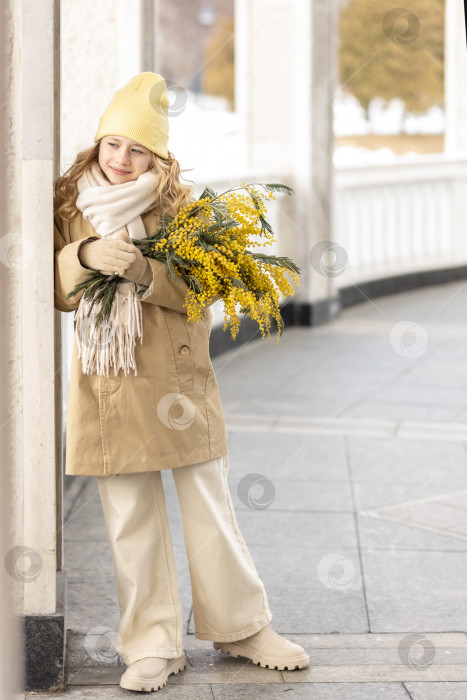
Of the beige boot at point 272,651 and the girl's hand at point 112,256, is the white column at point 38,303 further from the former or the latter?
the beige boot at point 272,651

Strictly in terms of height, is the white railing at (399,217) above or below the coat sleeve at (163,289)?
above

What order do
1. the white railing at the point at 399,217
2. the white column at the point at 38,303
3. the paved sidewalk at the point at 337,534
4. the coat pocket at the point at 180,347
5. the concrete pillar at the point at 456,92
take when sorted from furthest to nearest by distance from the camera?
the concrete pillar at the point at 456,92 → the white railing at the point at 399,217 → the paved sidewalk at the point at 337,534 → the coat pocket at the point at 180,347 → the white column at the point at 38,303

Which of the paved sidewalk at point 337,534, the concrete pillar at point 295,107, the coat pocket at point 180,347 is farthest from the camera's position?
the concrete pillar at point 295,107

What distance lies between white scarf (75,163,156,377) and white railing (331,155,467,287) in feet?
24.1

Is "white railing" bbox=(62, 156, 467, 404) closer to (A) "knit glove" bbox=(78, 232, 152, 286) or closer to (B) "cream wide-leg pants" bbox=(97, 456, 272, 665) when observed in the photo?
(B) "cream wide-leg pants" bbox=(97, 456, 272, 665)

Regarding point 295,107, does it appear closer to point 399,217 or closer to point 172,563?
point 399,217

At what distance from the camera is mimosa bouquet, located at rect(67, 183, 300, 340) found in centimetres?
277

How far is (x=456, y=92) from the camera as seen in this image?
45.8 feet

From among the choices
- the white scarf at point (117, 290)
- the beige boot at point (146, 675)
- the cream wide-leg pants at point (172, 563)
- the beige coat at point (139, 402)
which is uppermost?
the white scarf at point (117, 290)

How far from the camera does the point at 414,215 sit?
39.3ft

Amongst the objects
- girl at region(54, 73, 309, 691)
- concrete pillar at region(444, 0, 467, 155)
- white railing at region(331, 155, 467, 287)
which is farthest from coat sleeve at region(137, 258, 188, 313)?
concrete pillar at region(444, 0, 467, 155)

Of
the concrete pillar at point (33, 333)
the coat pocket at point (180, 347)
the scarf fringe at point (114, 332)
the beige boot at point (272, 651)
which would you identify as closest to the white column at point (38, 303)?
the concrete pillar at point (33, 333)

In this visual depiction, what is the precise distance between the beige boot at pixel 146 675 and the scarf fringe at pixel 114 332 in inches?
32.4

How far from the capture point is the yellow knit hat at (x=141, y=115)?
284cm
